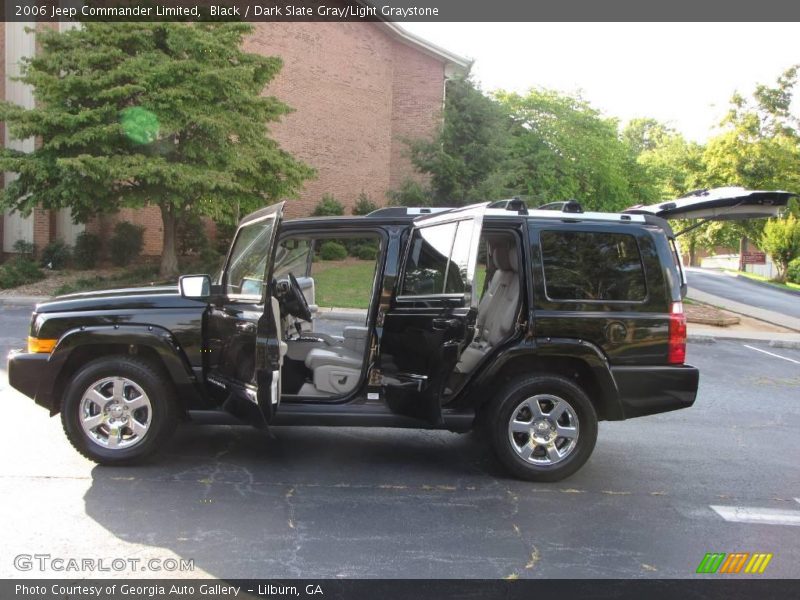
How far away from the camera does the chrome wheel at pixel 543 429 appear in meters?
5.04

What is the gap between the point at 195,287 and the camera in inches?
197

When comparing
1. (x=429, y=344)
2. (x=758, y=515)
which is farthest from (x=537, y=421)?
(x=758, y=515)

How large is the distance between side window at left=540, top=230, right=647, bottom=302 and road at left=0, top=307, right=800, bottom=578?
1.46 m

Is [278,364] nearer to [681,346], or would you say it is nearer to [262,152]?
[681,346]

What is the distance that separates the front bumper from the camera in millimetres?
4902

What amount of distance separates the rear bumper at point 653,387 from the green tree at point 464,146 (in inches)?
709

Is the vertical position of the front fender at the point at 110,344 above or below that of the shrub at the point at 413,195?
below

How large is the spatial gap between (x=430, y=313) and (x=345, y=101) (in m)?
26.0

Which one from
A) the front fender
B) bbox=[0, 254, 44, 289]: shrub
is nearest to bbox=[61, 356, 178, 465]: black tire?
the front fender

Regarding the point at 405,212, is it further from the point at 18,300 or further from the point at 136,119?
the point at 18,300

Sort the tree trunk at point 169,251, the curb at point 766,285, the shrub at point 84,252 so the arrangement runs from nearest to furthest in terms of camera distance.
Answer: the tree trunk at point 169,251 < the shrub at point 84,252 < the curb at point 766,285

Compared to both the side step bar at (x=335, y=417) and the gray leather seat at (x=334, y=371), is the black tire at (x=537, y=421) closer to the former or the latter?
the side step bar at (x=335, y=417)

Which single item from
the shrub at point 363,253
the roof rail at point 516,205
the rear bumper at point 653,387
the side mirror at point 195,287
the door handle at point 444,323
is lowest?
the rear bumper at point 653,387
